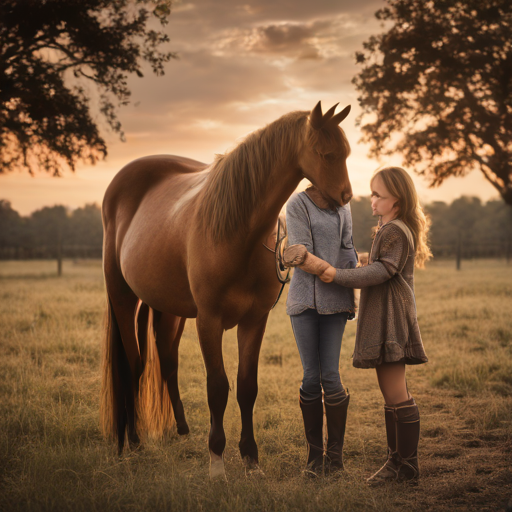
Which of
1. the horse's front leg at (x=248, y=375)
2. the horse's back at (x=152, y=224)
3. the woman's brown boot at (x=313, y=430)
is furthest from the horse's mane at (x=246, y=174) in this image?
the woman's brown boot at (x=313, y=430)

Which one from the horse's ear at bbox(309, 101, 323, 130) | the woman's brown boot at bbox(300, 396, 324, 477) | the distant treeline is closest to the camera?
the horse's ear at bbox(309, 101, 323, 130)

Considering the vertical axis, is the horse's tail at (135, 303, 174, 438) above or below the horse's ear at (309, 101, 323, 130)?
below

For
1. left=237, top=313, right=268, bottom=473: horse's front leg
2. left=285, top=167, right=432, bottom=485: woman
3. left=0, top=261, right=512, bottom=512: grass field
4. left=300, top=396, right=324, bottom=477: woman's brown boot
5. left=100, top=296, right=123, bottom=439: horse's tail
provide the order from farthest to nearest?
left=100, top=296, right=123, bottom=439: horse's tail → left=237, top=313, right=268, bottom=473: horse's front leg → left=300, top=396, right=324, bottom=477: woman's brown boot → left=285, top=167, right=432, bottom=485: woman → left=0, top=261, right=512, bottom=512: grass field

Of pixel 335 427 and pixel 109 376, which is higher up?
pixel 109 376

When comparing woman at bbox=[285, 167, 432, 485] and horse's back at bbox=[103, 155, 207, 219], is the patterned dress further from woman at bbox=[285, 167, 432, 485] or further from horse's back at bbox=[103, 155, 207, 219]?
horse's back at bbox=[103, 155, 207, 219]

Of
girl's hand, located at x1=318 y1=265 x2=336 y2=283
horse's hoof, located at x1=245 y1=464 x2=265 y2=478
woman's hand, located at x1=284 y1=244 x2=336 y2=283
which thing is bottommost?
horse's hoof, located at x1=245 y1=464 x2=265 y2=478

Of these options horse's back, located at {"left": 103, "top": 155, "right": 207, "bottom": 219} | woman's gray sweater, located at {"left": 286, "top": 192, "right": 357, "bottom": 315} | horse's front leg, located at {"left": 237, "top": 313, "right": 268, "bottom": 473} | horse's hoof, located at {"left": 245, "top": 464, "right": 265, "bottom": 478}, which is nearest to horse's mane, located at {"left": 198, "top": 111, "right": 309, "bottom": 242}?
woman's gray sweater, located at {"left": 286, "top": 192, "right": 357, "bottom": 315}

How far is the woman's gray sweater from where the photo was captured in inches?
103

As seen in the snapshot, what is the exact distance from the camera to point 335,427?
2680 mm

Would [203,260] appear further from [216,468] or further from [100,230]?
[100,230]

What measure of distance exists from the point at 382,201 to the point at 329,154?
1.81 ft

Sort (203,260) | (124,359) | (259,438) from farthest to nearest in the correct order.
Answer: (124,359) < (259,438) < (203,260)

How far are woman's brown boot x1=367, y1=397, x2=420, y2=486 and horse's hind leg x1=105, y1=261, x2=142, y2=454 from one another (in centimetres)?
183

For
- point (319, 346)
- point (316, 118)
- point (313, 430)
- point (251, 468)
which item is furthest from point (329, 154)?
point (251, 468)
